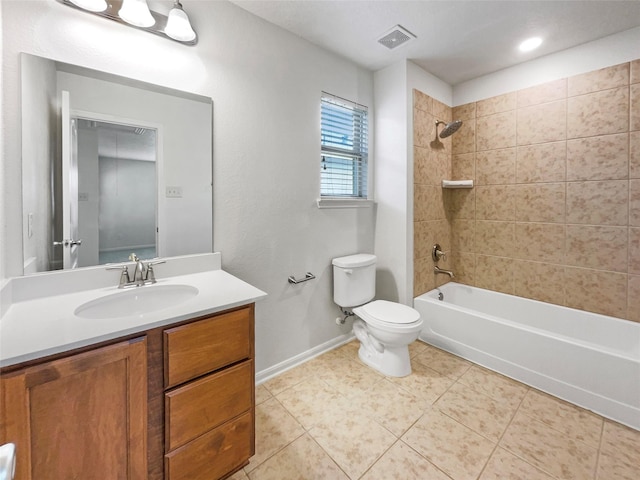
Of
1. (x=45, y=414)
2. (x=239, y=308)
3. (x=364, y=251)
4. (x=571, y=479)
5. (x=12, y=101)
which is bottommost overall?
(x=571, y=479)

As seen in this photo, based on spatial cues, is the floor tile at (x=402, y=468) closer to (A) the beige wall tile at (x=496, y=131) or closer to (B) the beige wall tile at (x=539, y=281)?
(B) the beige wall tile at (x=539, y=281)

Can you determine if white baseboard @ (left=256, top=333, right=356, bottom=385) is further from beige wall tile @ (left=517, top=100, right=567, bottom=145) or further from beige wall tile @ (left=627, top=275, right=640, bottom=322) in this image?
→ beige wall tile @ (left=517, top=100, right=567, bottom=145)

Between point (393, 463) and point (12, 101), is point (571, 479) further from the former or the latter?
point (12, 101)

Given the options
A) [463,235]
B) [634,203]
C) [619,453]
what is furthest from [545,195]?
[619,453]

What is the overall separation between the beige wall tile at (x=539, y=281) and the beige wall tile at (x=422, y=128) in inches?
53.7

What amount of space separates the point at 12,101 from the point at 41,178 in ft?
1.01

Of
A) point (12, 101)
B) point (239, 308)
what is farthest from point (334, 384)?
point (12, 101)

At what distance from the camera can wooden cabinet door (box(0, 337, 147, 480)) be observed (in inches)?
29.5

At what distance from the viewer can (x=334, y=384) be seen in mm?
1909

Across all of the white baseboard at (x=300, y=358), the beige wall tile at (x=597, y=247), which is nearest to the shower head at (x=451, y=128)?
the beige wall tile at (x=597, y=247)

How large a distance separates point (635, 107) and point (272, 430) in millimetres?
3129

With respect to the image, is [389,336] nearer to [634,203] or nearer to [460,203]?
[460,203]

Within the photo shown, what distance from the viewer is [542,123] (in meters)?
2.28

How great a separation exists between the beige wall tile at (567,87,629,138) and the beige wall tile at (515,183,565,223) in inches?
16.4
